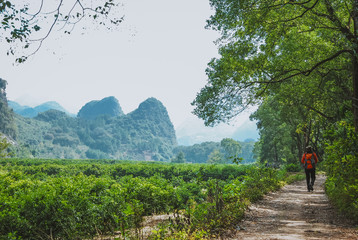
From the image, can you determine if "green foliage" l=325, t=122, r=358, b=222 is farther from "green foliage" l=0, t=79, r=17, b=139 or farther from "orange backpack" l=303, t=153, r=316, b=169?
"green foliage" l=0, t=79, r=17, b=139

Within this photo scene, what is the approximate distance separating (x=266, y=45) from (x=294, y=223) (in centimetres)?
627

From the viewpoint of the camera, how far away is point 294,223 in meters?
6.18

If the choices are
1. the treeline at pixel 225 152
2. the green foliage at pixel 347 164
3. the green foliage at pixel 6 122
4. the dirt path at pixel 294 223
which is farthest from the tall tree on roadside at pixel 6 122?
the green foliage at pixel 347 164

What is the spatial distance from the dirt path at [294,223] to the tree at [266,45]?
10.7ft

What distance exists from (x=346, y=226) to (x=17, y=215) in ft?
23.3

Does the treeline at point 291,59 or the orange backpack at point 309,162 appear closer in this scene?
the treeline at point 291,59

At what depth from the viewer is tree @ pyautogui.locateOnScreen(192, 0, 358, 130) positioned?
341 inches

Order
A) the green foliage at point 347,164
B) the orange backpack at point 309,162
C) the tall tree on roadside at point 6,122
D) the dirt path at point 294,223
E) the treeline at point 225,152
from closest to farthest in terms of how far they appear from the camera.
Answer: the dirt path at point 294,223 → the green foliage at point 347,164 → the orange backpack at point 309,162 → the treeline at point 225,152 → the tall tree on roadside at point 6,122

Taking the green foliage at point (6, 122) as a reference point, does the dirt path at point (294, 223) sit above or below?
below

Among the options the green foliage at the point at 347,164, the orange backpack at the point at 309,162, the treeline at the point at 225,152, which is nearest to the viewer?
the green foliage at the point at 347,164

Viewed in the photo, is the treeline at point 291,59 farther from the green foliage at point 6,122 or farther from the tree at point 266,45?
the green foliage at point 6,122

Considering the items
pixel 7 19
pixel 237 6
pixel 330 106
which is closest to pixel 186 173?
pixel 330 106

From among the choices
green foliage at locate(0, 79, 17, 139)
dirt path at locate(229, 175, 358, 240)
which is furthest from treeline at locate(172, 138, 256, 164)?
dirt path at locate(229, 175, 358, 240)

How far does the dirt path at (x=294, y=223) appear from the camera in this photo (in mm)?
5051
